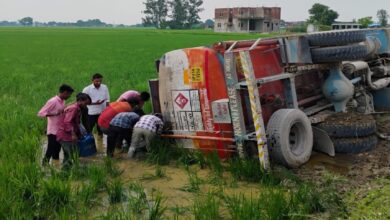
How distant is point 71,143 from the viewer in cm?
615

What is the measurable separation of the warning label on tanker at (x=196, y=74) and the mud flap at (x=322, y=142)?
71.8 inches

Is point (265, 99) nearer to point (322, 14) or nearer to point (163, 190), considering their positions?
point (163, 190)

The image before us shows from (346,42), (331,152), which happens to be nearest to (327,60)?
(346,42)

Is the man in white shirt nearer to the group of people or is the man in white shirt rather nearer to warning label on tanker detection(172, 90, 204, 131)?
the group of people

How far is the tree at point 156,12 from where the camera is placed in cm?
9981

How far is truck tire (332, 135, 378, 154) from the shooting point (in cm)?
636

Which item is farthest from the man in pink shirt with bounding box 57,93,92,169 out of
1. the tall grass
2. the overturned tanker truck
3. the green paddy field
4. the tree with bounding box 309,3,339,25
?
the tree with bounding box 309,3,339,25

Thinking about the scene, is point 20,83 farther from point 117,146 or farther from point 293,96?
point 293,96

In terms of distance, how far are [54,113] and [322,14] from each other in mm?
61915

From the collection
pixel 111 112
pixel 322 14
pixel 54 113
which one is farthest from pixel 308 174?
pixel 322 14

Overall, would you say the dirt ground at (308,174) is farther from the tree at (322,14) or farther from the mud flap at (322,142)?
the tree at (322,14)

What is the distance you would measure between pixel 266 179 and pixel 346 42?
2.60 m

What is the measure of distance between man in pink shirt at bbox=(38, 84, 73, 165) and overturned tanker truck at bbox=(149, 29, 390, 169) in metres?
1.43

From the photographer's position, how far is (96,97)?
25.2ft
